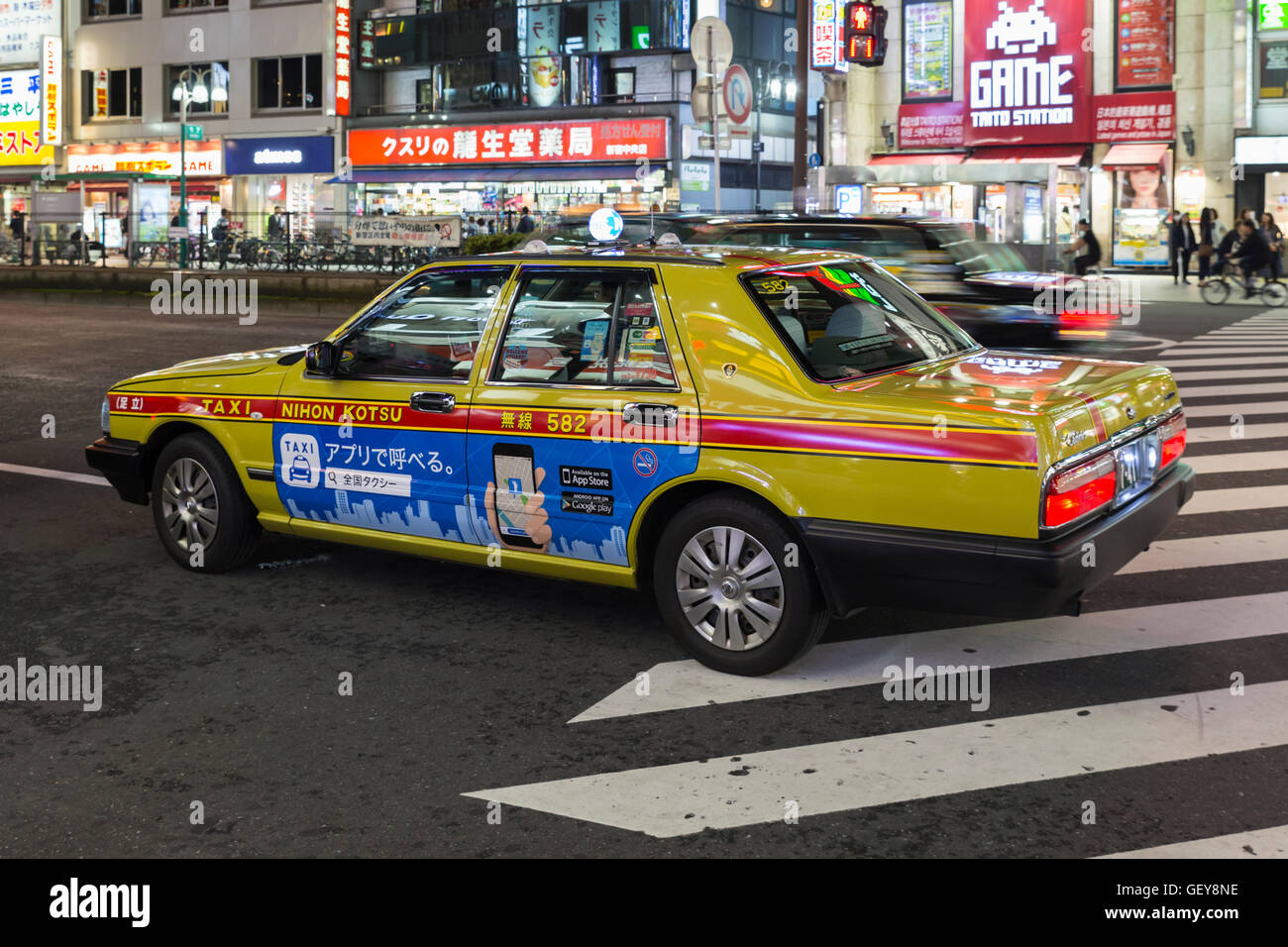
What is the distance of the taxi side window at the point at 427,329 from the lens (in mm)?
6016

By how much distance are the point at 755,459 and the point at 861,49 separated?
20342 millimetres

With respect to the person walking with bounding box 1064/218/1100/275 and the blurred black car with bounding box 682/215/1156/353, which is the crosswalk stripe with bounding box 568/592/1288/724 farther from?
Answer: the person walking with bounding box 1064/218/1100/275

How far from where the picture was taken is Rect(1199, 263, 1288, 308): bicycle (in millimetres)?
24641

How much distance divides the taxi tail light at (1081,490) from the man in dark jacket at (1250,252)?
69.1 ft

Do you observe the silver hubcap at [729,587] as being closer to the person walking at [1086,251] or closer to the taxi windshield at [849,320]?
the taxi windshield at [849,320]

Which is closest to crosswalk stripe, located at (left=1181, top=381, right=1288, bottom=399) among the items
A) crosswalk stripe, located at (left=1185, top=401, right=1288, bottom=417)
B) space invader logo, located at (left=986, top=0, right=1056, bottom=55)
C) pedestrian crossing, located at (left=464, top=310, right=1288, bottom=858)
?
crosswalk stripe, located at (left=1185, top=401, right=1288, bottom=417)

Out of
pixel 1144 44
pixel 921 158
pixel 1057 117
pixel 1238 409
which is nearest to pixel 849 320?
pixel 1238 409

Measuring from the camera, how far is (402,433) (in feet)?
19.7

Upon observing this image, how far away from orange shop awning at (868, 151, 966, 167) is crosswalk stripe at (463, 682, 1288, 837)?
3600 cm

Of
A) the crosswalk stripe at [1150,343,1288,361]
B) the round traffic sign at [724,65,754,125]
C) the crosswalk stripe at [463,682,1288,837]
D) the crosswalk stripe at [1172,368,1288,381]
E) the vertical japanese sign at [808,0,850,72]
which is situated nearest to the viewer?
the crosswalk stripe at [463,682,1288,837]

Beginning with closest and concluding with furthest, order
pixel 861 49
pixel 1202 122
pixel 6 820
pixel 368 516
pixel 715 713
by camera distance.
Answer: pixel 6 820 < pixel 715 713 < pixel 368 516 < pixel 861 49 < pixel 1202 122
